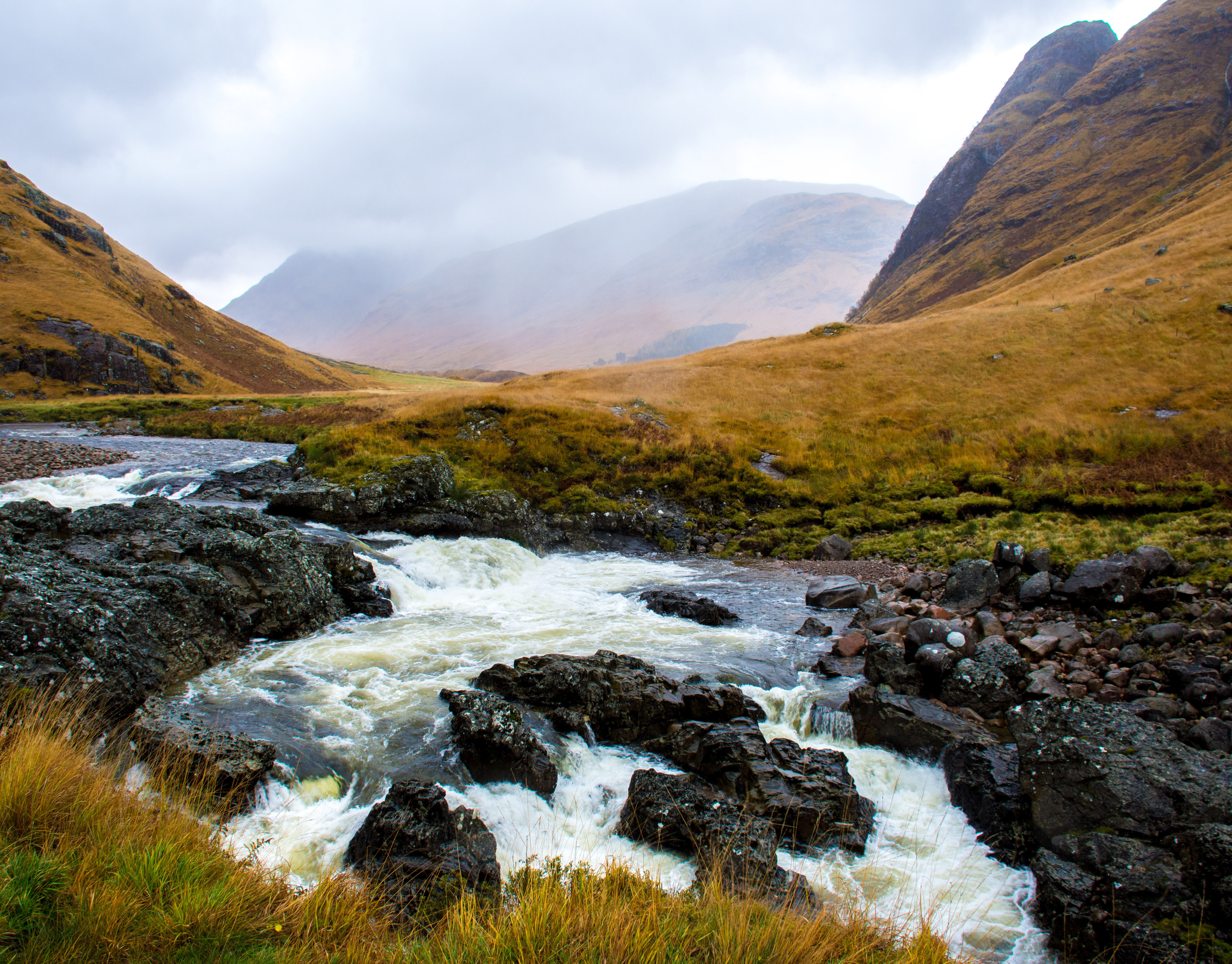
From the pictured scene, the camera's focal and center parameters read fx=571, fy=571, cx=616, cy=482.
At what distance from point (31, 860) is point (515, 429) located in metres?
28.3

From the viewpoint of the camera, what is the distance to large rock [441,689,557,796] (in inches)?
300

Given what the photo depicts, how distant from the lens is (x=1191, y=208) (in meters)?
63.5

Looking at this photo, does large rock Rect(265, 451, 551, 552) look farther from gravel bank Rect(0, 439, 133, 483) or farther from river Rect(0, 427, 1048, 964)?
gravel bank Rect(0, 439, 133, 483)

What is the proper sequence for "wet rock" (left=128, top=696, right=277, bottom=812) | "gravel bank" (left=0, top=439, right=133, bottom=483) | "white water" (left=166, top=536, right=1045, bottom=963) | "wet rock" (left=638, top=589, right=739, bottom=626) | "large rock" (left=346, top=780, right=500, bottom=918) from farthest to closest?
"gravel bank" (left=0, top=439, right=133, bottom=483), "wet rock" (left=638, top=589, right=739, bottom=626), "wet rock" (left=128, top=696, right=277, bottom=812), "white water" (left=166, top=536, right=1045, bottom=963), "large rock" (left=346, top=780, right=500, bottom=918)

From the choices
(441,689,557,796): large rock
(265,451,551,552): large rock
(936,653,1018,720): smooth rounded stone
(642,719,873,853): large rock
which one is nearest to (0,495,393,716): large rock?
(265,451,551,552): large rock

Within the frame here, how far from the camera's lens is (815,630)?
1365 cm

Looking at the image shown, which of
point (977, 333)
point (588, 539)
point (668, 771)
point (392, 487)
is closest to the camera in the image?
point (668, 771)

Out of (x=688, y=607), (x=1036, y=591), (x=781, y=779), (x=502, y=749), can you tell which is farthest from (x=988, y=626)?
(x=502, y=749)

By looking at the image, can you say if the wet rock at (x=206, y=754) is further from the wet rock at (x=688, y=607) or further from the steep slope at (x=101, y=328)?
the steep slope at (x=101, y=328)

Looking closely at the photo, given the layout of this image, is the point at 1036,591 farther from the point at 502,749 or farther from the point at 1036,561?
the point at 502,749

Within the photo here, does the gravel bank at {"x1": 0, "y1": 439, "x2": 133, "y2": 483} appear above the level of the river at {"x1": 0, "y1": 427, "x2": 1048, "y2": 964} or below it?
above

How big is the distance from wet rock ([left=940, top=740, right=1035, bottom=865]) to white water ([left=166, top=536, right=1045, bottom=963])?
0.55 feet

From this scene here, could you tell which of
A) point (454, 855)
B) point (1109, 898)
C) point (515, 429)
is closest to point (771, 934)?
point (454, 855)

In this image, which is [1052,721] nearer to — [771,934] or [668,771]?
[668,771]
